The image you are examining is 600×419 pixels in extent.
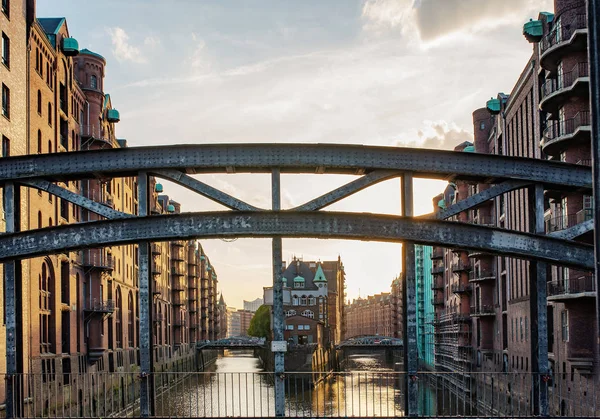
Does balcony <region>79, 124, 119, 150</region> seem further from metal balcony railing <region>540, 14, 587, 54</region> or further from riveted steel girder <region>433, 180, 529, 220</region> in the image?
riveted steel girder <region>433, 180, 529, 220</region>

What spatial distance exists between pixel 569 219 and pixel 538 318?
1471 cm

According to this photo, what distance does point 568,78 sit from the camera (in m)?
28.5

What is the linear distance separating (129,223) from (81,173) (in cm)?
148

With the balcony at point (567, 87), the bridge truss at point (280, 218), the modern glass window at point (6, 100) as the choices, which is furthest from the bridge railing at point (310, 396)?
the modern glass window at point (6, 100)

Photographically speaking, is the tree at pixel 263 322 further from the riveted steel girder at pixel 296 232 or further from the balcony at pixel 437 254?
the riveted steel girder at pixel 296 232

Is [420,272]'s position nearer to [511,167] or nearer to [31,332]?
[31,332]

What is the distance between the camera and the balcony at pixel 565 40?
91.0 ft

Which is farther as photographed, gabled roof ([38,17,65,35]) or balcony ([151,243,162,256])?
balcony ([151,243,162,256])

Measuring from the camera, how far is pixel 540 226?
15391 millimetres

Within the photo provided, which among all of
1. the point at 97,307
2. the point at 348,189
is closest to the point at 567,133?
the point at 348,189

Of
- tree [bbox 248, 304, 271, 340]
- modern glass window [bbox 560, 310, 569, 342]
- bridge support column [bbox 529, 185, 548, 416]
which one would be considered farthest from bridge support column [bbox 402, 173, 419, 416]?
tree [bbox 248, 304, 271, 340]

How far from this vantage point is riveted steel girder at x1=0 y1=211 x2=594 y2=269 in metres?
14.9

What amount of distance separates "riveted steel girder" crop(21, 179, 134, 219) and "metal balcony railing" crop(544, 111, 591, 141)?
1836 cm

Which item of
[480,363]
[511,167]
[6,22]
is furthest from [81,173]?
[480,363]
